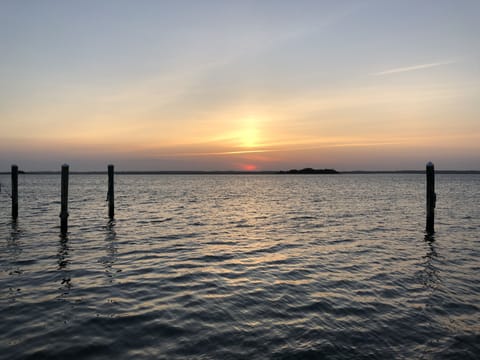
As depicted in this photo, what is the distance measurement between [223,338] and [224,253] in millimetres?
8406

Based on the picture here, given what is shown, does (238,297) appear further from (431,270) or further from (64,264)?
(431,270)

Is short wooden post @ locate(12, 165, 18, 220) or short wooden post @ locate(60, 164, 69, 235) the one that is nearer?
short wooden post @ locate(60, 164, 69, 235)

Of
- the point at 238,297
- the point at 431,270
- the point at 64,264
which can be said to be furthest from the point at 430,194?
the point at 64,264

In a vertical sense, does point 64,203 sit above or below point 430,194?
below

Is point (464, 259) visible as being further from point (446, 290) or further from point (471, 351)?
point (471, 351)

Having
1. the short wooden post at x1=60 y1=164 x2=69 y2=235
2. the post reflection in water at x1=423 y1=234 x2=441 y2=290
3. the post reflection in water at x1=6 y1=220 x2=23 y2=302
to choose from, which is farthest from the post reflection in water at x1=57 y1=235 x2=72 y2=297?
the post reflection in water at x1=423 y1=234 x2=441 y2=290

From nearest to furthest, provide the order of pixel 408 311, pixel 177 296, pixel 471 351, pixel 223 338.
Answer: pixel 471 351 → pixel 223 338 → pixel 408 311 → pixel 177 296

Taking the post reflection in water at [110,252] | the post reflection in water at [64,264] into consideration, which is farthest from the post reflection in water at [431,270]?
the post reflection in water at [64,264]

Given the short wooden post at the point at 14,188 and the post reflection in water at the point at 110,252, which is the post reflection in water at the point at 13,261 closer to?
the post reflection in water at the point at 110,252

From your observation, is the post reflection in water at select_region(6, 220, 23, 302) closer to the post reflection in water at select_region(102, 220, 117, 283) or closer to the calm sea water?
the calm sea water

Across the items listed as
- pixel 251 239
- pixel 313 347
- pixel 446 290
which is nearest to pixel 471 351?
pixel 313 347

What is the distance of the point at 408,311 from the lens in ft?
29.1

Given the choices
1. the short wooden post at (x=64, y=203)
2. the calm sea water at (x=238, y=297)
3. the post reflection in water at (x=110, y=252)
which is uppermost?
the short wooden post at (x=64, y=203)

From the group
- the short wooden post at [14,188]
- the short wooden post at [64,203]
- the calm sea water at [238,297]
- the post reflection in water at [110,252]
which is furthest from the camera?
the short wooden post at [14,188]
